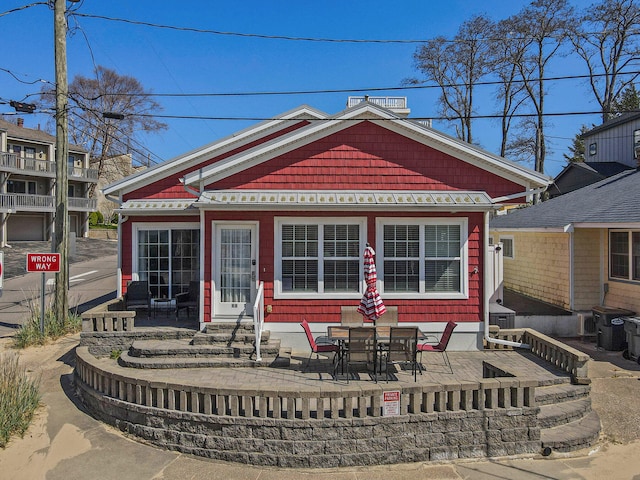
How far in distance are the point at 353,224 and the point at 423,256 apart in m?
1.56

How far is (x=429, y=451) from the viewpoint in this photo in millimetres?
5555

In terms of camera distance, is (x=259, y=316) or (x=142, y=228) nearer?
(x=259, y=316)

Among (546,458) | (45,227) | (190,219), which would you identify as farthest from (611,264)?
(45,227)

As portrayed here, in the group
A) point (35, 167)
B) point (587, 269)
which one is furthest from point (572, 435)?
point (35, 167)

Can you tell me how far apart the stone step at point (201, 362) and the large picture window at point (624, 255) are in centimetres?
849

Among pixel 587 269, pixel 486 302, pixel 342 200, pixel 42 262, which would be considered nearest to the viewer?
pixel 342 200

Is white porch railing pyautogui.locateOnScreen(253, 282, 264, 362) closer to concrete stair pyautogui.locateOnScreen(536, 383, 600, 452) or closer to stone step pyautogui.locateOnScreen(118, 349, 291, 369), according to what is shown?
stone step pyautogui.locateOnScreen(118, 349, 291, 369)

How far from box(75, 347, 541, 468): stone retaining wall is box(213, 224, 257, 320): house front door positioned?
310 centimetres

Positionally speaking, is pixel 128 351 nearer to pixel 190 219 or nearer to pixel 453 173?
pixel 190 219

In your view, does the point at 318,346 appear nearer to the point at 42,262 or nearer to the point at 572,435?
the point at 572,435

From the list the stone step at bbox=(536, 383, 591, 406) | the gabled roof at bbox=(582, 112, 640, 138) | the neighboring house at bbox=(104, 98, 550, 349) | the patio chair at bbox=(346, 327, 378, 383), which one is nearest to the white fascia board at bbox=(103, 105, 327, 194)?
the neighboring house at bbox=(104, 98, 550, 349)

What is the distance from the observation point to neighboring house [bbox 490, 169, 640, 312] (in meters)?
10.6

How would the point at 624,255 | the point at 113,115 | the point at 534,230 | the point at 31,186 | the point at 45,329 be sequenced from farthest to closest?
the point at 31,186 → the point at 534,230 → the point at 113,115 → the point at 624,255 → the point at 45,329

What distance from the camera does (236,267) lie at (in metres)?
9.00
